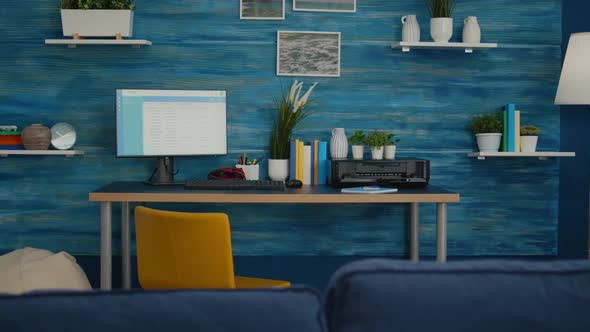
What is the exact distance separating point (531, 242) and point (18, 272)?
9.50 ft

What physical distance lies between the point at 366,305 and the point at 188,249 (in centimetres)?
162

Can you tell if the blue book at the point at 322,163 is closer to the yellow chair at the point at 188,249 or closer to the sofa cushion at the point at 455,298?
the yellow chair at the point at 188,249

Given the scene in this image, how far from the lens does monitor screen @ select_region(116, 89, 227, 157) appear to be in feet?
11.8

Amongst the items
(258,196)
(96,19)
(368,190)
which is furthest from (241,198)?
(96,19)

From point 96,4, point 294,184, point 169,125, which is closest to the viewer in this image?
point 294,184

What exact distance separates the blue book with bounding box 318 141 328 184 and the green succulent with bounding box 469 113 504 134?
0.89 meters

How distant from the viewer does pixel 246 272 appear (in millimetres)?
4016

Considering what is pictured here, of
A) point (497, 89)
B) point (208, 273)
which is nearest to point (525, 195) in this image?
point (497, 89)

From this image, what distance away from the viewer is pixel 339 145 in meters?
3.83

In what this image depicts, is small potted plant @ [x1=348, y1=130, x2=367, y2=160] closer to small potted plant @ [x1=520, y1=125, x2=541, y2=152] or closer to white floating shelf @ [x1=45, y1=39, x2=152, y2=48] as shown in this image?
small potted plant @ [x1=520, y1=125, x2=541, y2=152]

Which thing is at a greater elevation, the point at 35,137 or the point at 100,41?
the point at 100,41

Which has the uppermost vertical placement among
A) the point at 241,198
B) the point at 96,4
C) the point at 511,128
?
the point at 96,4

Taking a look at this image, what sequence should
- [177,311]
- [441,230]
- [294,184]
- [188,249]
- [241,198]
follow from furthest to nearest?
1. [294,184]
2. [441,230]
3. [241,198]
4. [188,249]
5. [177,311]

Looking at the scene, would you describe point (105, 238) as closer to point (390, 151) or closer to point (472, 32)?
point (390, 151)
